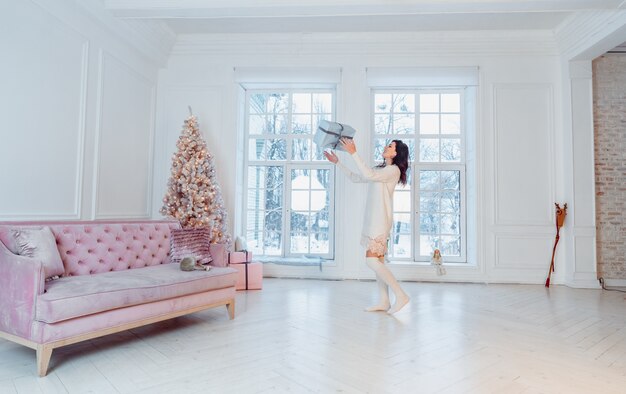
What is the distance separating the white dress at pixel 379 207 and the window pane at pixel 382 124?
246 centimetres

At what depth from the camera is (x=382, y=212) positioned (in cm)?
376

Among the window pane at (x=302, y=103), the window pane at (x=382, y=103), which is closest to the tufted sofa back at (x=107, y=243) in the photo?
the window pane at (x=302, y=103)

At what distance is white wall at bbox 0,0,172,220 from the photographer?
11.1 ft

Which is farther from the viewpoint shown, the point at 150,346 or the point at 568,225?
the point at 568,225

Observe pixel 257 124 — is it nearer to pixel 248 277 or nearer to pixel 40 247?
pixel 248 277

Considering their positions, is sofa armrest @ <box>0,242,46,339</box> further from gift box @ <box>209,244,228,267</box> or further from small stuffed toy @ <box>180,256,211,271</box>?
gift box @ <box>209,244,228,267</box>

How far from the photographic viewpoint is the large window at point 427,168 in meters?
5.96

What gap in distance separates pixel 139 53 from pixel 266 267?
12.1ft

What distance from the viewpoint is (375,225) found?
3.75 m

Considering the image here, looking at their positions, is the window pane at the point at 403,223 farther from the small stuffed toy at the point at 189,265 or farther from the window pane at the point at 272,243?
the small stuffed toy at the point at 189,265

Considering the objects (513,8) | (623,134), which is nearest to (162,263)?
(513,8)

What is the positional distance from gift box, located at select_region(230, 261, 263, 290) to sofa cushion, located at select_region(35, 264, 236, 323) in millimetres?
1334

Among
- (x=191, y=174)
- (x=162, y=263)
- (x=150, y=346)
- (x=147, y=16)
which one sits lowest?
(x=150, y=346)

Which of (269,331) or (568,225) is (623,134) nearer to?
(568,225)
